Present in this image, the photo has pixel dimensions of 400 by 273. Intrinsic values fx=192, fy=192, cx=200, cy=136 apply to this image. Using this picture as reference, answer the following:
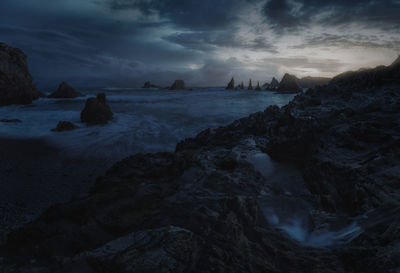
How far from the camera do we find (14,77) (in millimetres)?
29047

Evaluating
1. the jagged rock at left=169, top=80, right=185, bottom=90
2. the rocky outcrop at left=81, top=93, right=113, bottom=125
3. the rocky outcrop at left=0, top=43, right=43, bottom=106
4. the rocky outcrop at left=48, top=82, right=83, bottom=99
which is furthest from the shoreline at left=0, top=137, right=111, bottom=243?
the jagged rock at left=169, top=80, right=185, bottom=90

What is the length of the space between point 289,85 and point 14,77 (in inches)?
3220

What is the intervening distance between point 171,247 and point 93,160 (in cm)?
816

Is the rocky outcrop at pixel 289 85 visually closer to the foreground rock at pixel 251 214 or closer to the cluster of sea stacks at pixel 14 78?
the foreground rock at pixel 251 214

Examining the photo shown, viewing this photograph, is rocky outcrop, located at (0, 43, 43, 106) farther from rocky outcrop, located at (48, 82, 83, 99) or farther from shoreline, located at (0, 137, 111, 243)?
shoreline, located at (0, 137, 111, 243)

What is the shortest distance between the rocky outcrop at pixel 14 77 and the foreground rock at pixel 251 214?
34.3m

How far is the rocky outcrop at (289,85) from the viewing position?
77.6 metres

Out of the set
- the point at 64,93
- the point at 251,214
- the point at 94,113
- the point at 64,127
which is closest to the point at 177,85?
the point at 64,93

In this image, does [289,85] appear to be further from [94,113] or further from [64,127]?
[64,127]

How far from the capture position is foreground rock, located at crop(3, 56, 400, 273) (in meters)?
2.32

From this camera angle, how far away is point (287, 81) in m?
79.1

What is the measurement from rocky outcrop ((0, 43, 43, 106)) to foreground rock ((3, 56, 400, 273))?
34258mm

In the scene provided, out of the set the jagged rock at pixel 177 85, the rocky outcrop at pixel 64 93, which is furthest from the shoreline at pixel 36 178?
the jagged rock at pixel 177 85

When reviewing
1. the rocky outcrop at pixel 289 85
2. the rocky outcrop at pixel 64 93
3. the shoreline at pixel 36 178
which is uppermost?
the rocky outcrop at pixel 289 85
